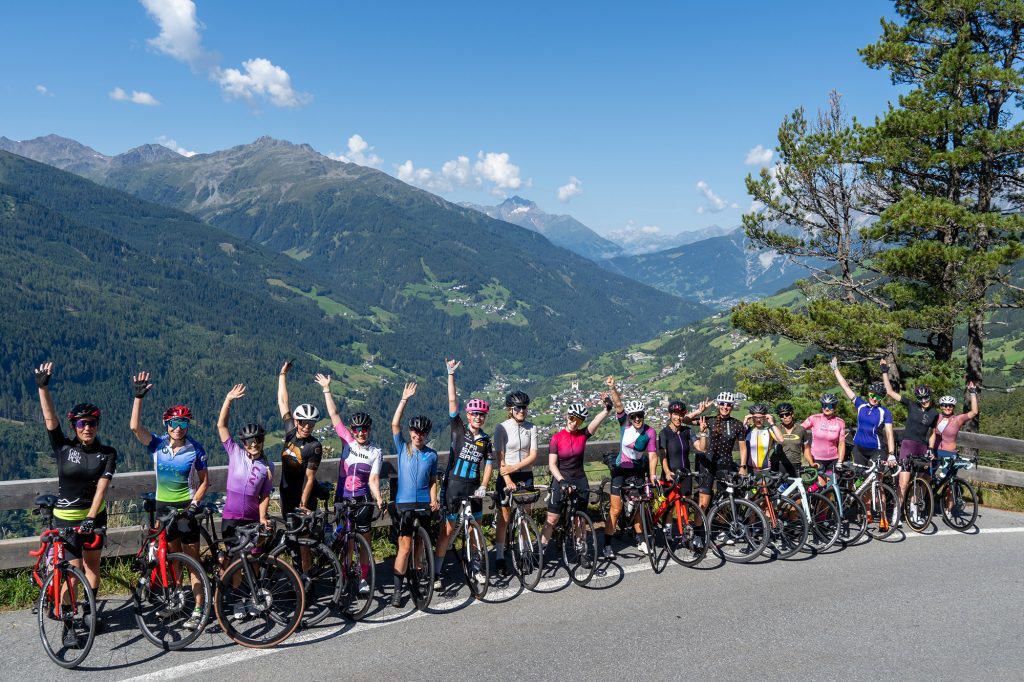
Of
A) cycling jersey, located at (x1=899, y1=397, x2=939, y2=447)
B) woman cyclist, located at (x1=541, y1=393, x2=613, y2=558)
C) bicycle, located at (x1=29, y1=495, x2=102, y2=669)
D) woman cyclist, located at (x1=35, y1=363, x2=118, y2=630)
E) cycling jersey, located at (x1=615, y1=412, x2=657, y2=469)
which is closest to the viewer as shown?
bicycle, located at (x1=29, y1=495, x2=102, y2=669)

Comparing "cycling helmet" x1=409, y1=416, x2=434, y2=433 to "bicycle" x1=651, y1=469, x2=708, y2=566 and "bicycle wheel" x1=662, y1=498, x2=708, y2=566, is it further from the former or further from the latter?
"bicycle wheel" x1=662, y1=498, x2=708, y2=566

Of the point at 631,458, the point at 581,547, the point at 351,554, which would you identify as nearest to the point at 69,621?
the point at 351,554

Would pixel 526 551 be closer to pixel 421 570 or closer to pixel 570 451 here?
pixel 421 570

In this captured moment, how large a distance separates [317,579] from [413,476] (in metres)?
1.69

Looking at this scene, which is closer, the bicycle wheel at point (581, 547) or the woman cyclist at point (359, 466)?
the woman cyclist at point (359, 466)

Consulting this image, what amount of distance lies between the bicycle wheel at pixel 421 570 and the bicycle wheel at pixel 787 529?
490 centimetres

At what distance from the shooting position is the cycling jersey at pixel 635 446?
9023 mm

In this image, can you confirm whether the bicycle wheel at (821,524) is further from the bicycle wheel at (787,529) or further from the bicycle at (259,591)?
the bicycle at (259,591)

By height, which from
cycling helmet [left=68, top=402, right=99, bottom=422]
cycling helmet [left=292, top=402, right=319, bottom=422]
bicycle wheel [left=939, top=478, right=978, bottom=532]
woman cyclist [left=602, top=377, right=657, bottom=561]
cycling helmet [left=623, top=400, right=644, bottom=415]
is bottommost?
bicycle wheel [left=939, top=478, right=978, bottom=532]

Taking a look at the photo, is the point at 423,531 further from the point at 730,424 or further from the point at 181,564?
the point at 730,424

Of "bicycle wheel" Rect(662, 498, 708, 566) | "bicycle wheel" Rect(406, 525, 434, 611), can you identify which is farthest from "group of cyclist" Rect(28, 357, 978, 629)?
"bicycle wheel" Rect(662, 498, 708, 566)

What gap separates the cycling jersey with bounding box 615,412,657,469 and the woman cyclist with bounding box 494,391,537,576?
4.93 feet

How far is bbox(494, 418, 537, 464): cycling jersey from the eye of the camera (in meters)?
8.27

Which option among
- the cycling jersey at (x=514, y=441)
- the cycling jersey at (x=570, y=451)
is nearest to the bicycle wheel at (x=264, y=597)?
the cycling jersey at (x=514, y=441)
